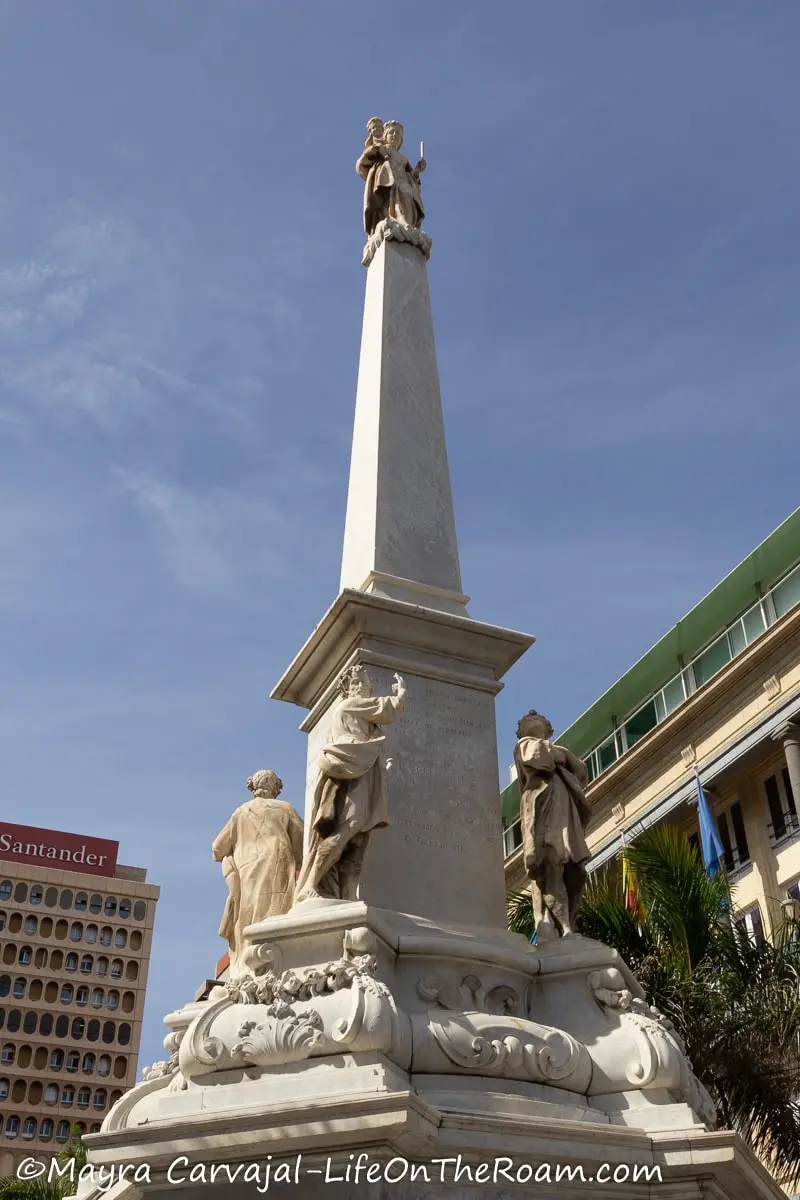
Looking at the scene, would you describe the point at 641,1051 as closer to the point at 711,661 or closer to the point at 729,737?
the point at 729,737

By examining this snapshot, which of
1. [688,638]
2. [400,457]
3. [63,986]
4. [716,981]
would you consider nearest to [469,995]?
[400,457]

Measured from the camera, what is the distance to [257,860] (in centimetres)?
1085

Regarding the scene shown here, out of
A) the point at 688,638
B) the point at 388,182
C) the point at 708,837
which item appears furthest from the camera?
the point at 688,638

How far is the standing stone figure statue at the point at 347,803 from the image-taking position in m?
9.31

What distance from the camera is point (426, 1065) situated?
834cm

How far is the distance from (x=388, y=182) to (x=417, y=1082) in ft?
33.7

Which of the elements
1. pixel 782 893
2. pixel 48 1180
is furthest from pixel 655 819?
pixel 48 1180

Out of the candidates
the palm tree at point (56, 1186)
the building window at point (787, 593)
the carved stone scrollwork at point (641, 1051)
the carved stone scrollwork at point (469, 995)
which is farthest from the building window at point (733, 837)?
the carved stone scrollwork at point (469, 995)

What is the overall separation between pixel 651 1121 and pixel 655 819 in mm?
24910

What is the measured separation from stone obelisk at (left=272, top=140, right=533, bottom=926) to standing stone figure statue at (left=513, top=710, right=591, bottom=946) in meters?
0.29

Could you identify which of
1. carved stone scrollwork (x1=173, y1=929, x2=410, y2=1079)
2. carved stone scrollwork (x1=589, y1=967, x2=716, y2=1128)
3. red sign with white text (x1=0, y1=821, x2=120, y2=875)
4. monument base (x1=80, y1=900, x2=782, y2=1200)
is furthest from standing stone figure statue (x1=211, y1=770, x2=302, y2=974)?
red sign with white text (x1=0, y1=821, x2=120, y2=875)

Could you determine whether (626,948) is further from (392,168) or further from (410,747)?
(392,168)

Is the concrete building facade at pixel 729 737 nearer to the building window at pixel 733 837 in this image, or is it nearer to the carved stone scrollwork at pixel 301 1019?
the building window at pixel 733 837

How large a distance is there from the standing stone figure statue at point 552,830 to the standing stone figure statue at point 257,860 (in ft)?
6.67
